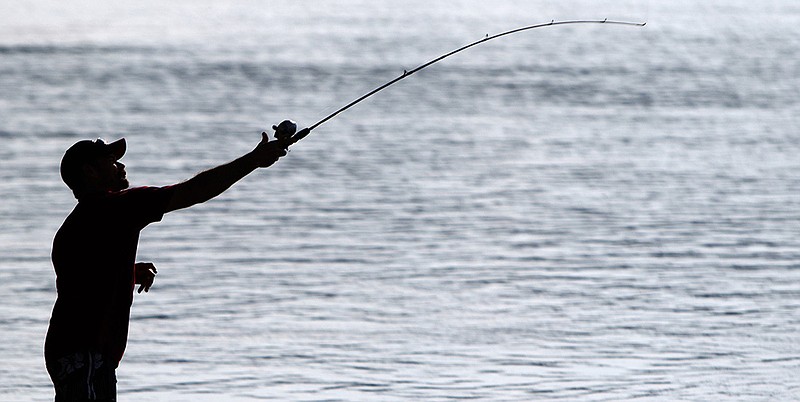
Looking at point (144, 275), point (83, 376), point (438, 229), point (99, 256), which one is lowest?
point (438, 229)

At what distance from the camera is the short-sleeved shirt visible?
4328mm

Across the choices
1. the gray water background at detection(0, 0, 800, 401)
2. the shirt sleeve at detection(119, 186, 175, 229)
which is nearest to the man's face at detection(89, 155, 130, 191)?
the shirt sleeve at detection(119, 186, 175, 229)

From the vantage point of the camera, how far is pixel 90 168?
4.41m

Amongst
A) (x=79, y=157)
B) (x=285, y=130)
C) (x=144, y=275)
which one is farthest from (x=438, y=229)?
(x=79, y=157)

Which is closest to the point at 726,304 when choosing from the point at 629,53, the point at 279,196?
the point at 279,196

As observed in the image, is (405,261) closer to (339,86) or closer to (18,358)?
(18,358)

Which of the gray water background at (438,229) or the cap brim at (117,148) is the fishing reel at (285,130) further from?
the gray water background at (438,229)

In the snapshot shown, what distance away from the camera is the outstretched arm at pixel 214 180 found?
4.29 metres

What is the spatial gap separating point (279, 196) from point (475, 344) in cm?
528

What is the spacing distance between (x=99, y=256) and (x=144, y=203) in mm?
199

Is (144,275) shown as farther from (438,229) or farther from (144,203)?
(438,229)

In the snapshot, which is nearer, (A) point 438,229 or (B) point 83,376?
(B) point 83,376

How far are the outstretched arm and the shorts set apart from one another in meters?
0.47

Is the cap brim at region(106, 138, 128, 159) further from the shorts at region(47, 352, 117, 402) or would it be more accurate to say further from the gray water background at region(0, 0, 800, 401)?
the gray water background at region(0, 0, 800, 401)
